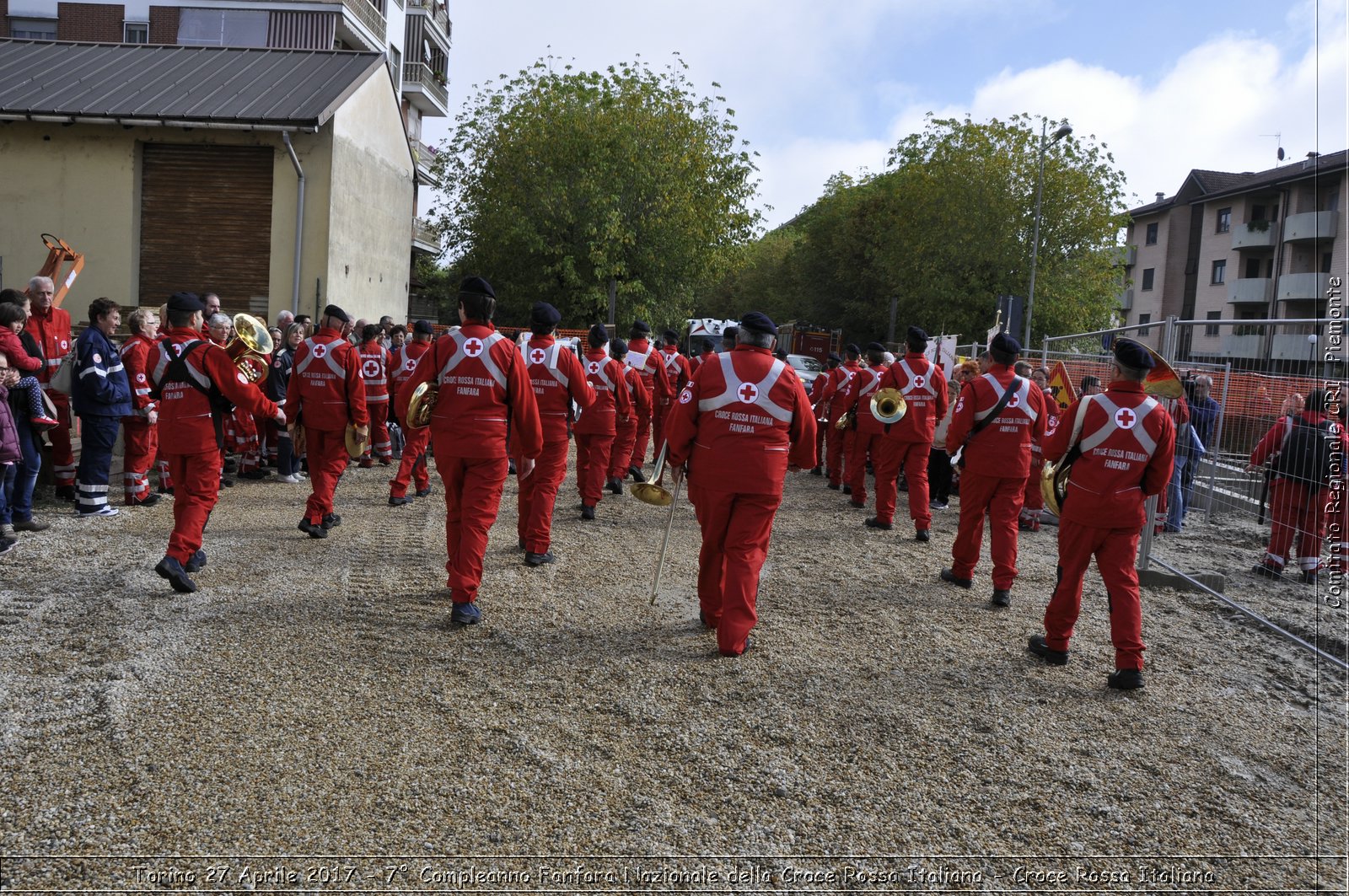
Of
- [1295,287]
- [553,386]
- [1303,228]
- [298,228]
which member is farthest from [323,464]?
[1303,228]

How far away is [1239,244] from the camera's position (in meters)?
45.8

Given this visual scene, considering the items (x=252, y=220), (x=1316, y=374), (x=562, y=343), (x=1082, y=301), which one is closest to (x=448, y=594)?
(x=562, y=343)

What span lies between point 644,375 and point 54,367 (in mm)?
6716

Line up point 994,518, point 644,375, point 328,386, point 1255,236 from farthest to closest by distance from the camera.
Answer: point 1255,236 < point 644,375 < point 328,386 < point 994,518

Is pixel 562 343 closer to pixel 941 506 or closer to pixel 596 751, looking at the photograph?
pixel 596 751

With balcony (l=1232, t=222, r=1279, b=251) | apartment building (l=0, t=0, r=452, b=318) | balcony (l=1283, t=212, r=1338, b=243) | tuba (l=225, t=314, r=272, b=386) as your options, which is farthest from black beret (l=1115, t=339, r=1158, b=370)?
balcony (l=1232, t=222, r=1279, b=251)

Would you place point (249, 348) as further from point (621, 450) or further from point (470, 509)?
point (621, 450)

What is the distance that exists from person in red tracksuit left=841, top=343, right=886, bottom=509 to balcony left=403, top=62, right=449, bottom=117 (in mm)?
31009

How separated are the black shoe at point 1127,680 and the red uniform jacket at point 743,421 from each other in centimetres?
220

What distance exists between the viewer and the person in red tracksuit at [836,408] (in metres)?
14.1

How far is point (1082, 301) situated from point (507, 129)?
21.6 m

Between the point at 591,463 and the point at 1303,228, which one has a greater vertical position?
the point at 1303,228

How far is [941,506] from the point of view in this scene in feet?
42.3

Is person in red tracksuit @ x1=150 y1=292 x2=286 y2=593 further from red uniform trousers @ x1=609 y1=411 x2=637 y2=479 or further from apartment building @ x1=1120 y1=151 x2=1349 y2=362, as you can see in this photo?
apartment building @ x1=1120 y1=151 x2=1349 y2=362
